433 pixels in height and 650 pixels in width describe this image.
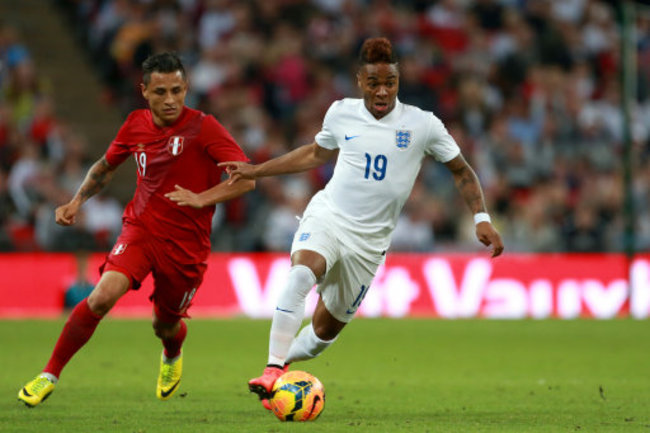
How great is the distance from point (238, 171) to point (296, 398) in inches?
63.7

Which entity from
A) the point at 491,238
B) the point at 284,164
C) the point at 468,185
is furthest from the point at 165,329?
the point at 491,238

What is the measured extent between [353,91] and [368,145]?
14.1m

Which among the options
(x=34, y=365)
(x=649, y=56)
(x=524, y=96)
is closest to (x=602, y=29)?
(x=649, y=56)

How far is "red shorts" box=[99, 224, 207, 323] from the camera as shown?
8.20 meters

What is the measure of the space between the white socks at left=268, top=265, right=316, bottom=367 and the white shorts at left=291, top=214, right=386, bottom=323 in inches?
9.2

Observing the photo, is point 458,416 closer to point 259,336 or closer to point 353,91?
point 259,336

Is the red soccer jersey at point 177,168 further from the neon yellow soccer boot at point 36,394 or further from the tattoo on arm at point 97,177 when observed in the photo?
the neon yellow soccer boot at point 36,394

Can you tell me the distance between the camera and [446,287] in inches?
755

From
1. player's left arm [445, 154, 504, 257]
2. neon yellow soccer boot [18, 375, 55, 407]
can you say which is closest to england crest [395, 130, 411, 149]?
player's left arm [445, 154, 504, 257]

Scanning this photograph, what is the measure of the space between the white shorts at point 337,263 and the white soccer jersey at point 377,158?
10 cm

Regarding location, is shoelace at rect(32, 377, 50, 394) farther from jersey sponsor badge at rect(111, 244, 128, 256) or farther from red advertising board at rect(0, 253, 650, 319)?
red advertising board at rect(0, 253, 650, 319)

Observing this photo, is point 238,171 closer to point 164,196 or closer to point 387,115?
point 164,196

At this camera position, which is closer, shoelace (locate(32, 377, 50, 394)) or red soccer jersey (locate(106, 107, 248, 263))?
shoelace (locate(32, 377, 50, 394))

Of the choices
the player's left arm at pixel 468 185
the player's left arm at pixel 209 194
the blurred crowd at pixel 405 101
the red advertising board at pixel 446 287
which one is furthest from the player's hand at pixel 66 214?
the red advertising board at pixel 446 287
